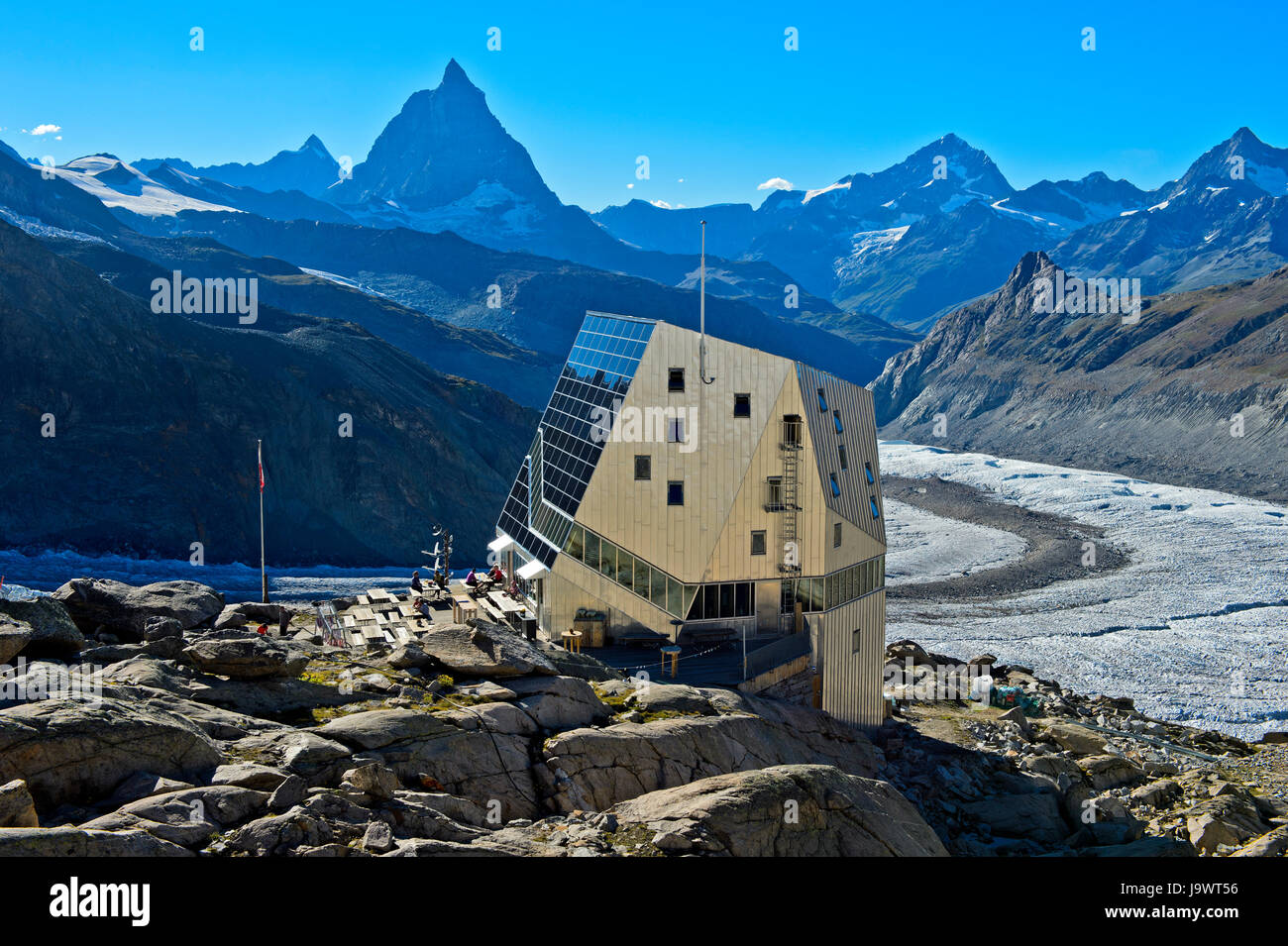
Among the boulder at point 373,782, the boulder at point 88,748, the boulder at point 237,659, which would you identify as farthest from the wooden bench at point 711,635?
the boulder at point 88,748

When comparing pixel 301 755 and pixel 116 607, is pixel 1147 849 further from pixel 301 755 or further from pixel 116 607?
pixel 116 607

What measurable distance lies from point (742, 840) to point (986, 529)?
422 ft

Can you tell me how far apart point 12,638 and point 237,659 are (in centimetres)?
408

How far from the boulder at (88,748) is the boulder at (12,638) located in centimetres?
426

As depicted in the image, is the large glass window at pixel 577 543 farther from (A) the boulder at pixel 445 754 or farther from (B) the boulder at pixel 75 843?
(B) the boulder at pixel 75 843

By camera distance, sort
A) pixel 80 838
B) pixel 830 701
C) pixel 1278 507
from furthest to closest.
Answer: pixel 1278 507, pixel 830 701, pixel 80 838

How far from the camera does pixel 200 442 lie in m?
102

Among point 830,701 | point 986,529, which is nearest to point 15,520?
point 830,701

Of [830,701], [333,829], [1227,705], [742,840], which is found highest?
[333,829]

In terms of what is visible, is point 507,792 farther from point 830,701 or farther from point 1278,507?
point 1278,507

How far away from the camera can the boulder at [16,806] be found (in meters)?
12.0

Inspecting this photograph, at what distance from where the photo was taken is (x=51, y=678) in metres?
16.8
